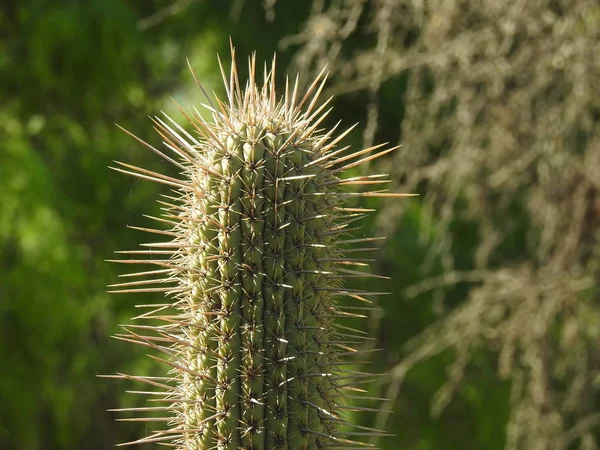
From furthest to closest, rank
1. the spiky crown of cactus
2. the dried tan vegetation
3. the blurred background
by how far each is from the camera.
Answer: the blurred background, the dried tan vegetation, the spiky crown of cactus

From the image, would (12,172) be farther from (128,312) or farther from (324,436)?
(324,436)

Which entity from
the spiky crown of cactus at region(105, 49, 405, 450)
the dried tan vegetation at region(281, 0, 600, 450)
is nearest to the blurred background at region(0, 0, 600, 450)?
the dried tan vegetation at region(281, 0, 600, 450)

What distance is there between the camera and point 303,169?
2.01 m

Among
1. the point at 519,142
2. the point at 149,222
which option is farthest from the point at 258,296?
the point at 149,222

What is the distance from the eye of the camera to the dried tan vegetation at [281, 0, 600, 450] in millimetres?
4199

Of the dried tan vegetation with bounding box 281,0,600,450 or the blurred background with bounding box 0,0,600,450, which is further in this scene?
the blurred background with bounding box 0,0,600,450

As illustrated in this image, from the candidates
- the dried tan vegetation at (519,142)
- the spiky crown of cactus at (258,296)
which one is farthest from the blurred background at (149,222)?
the spiky crown of cactus at (258,296)

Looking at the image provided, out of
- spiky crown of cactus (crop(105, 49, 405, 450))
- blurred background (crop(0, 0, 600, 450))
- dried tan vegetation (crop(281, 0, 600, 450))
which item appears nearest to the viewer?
spiky crown of cactus (crop(105, 49, 405, 450))

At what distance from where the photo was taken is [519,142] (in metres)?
4.89

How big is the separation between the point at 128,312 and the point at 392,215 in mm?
4661

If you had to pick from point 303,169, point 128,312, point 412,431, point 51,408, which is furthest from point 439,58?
point 51,408

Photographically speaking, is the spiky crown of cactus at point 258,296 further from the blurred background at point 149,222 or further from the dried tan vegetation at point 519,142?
the blurred background at point 149,222

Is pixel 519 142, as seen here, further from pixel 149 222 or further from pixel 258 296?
pixel 149 222

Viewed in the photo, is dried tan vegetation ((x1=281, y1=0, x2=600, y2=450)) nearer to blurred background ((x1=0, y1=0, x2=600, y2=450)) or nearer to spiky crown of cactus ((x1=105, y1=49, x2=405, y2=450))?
blurred background ((x1=0, y1=0, x2=600, y2=450))
